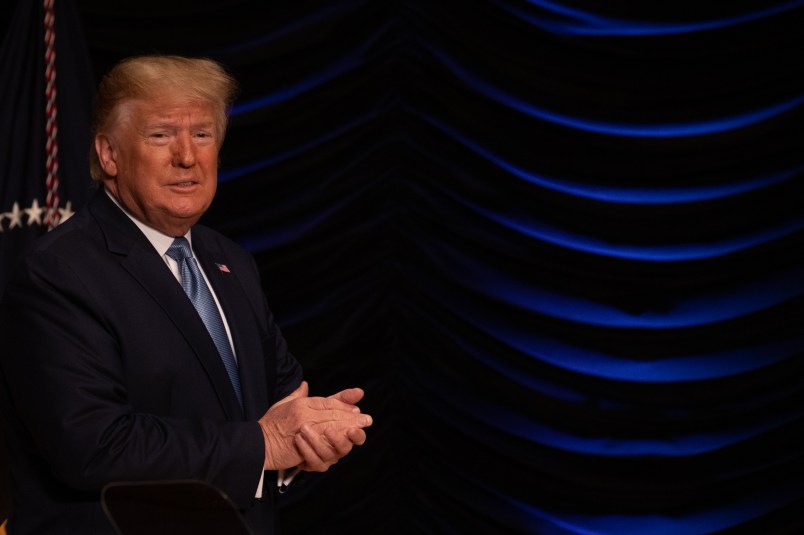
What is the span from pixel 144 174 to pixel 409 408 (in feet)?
5.80

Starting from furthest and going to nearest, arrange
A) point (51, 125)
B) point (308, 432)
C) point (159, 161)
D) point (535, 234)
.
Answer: point (535, 234) → point (51, 125) → point (159, 161) → point (308, 432)

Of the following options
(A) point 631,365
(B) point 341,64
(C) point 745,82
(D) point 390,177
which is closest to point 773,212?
(C) point 745,82

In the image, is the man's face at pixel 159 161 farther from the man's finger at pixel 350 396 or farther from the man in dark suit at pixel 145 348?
the man's finger at pixel 350 396

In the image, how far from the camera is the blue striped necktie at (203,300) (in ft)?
6.18

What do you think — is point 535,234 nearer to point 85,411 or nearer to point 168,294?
point 168,294

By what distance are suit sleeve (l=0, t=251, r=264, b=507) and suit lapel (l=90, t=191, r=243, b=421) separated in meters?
0.11

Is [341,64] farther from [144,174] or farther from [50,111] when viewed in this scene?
[144,174]

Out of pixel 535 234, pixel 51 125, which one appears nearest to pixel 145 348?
pixel 51 125

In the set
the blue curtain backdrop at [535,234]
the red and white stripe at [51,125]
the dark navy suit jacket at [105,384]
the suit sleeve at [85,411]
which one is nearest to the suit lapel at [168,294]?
the dark navy suit jacket at [105,384]

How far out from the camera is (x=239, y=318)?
1991mm

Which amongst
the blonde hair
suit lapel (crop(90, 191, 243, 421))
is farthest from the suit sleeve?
the blonde hair

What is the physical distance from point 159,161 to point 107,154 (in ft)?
0.36

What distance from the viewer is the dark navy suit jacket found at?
158 centimetres

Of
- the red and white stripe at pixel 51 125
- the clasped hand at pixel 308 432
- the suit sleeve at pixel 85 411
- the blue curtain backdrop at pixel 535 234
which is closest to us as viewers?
the suit sleeve at pixel 85 411
